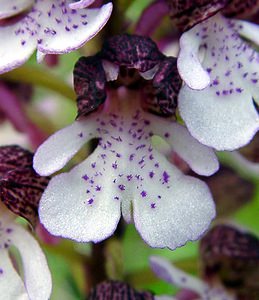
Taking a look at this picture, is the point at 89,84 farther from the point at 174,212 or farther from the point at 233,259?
the point at 233,259

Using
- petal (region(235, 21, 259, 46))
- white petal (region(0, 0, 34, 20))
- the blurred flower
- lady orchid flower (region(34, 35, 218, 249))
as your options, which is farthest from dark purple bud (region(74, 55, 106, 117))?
the blurred flower

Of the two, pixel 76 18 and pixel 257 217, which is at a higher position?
pixel 76 18

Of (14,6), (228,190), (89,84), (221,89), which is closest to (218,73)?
(221,89)

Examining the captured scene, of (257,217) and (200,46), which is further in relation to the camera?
(257,217)

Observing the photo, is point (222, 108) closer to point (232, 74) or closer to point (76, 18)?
point (232, 74)

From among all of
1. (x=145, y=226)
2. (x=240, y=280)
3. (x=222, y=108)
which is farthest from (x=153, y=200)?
(x=240, y=280)

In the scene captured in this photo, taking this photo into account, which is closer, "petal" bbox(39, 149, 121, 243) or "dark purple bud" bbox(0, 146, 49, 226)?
"petal" bbox(39, 149, 121, 243)

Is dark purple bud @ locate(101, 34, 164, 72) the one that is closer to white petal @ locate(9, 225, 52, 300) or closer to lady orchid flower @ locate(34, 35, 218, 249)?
lady orchid flower @ locate(34, 35, 218, 249)
